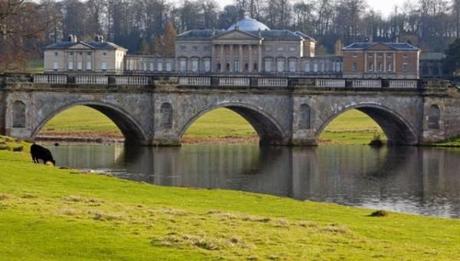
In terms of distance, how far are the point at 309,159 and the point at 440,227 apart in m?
30.7

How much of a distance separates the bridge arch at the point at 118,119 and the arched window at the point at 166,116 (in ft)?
4.81

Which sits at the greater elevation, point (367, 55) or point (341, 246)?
point (367, 55)

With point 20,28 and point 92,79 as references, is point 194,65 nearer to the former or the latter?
point 20,28

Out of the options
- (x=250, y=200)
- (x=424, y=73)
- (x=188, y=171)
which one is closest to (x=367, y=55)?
(x=424, y=73)

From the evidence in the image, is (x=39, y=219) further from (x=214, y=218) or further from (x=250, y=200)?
(x=250, y=200)

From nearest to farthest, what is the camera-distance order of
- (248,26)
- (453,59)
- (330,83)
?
(330,83)
(453,59)
(248,26)

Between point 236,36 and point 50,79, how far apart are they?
105 meters

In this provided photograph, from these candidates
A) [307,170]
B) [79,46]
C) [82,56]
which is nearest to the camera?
[307,170]

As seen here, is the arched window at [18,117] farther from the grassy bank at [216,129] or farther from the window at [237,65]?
the window at [237,65]

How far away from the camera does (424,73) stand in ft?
519

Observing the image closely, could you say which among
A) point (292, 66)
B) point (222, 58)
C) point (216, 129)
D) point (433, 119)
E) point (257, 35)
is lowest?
point (216, 129)

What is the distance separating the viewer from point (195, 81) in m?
63.4

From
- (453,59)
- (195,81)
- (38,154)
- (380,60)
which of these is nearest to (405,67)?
(380,60)

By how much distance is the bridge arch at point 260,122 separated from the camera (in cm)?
6319
